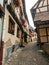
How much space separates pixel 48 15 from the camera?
12.1 meters

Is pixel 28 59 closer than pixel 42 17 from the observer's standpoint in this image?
Yes

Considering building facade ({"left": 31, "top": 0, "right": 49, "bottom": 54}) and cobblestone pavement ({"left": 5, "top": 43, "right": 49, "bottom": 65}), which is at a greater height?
building facade ({"left": 31, "top": 0, "right": 49, "bottom": 54})

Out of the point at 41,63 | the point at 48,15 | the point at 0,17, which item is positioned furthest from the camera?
the point at 48,15

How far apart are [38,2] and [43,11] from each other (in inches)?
49.0

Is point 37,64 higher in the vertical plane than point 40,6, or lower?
lower

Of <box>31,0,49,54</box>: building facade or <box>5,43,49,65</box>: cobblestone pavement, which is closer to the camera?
<box>5,43,49,65</box>: cobblestone pavement

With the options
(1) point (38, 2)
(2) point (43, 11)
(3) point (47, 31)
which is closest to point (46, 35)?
(3) point (47, 31)

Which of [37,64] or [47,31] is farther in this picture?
[47,31]

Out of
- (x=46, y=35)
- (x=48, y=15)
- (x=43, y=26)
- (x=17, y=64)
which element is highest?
(x=48, y=15)

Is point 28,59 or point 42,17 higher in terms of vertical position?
point 42,17

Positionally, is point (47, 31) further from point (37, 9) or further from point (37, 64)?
point (37, 64)

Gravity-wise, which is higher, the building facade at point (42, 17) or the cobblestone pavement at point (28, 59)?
the building facade at point (42, 17)

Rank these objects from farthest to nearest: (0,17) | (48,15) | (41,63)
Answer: (48,15) < (41,63) < (0,17)

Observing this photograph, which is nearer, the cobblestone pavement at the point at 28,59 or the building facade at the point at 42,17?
the cobblestone pavement at the point at 28,59
